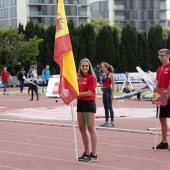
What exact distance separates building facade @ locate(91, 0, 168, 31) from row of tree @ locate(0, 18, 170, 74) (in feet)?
204

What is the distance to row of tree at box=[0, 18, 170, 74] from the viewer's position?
69500mm

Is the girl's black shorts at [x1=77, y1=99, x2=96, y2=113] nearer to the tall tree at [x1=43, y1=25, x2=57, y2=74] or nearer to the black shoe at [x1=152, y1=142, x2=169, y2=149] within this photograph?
the black shoe at [x1=152, y1=142, x2=169, y2=149]

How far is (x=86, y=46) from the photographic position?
80375 millimetres

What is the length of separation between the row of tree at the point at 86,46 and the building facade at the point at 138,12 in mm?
62099

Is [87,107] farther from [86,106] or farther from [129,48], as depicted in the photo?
[129,48]

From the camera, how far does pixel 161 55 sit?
14.0 metres

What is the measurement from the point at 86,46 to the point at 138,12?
72.2 m

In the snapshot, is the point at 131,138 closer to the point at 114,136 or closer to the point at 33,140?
the point at 114,136

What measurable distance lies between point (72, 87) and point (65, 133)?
5386 mm

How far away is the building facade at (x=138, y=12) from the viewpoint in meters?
151

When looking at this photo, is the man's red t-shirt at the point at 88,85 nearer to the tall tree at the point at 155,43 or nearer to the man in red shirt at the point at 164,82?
the man in red shirt at the point at 164,82

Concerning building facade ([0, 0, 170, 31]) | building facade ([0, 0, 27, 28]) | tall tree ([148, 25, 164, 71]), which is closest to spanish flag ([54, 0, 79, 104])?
tall tree ([148, 25, 164, 71])

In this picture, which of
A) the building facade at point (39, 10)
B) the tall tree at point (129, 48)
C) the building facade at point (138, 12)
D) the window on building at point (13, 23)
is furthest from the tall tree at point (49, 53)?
the building facade at point (138, 12)

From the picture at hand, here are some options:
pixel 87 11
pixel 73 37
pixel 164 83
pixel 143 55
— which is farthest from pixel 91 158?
pixel 87 11
